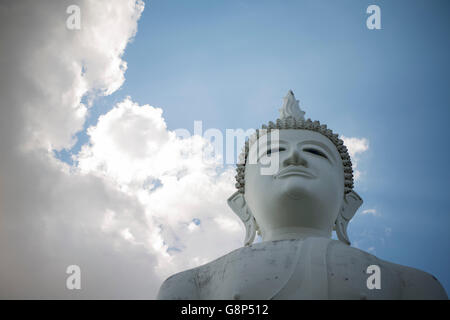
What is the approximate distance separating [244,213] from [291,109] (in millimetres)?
2308

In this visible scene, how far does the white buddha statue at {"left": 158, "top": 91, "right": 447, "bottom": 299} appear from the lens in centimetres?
617

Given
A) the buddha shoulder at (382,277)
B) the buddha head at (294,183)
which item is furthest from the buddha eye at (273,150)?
the buddha shoulder at (382,277)

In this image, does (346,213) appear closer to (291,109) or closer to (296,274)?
(291,109)

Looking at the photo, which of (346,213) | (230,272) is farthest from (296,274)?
(346,213)

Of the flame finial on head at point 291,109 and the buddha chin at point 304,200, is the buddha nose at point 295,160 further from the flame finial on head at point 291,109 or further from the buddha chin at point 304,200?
the flame finial on head at point 291,109

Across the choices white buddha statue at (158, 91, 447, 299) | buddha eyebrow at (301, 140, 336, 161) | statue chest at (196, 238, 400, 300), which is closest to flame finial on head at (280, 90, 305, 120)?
white buddha statue at (158, 91, 447, 299)

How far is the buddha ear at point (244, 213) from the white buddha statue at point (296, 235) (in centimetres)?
2

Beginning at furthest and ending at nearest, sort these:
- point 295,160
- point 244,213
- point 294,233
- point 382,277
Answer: point 244,213
point 295,160
point 294,233
point 382,277

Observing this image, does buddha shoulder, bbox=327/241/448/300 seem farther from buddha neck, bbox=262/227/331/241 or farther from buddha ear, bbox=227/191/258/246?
buddha ear, bbox=227/191/258/246

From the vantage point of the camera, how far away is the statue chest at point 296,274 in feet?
19.8

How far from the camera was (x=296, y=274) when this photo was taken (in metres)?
6.27

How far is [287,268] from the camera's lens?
639cm
